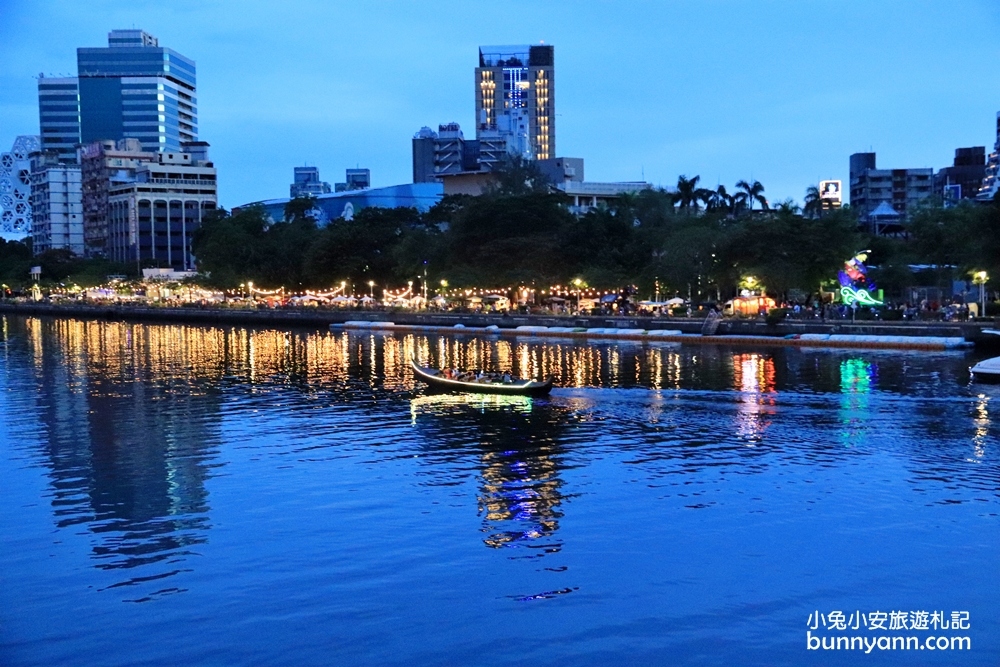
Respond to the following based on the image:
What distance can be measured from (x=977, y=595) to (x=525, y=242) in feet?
286

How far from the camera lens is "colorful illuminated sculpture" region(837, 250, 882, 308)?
8144cm

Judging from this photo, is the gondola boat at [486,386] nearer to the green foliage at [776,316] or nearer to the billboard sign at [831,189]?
the green foliage at [776,316]

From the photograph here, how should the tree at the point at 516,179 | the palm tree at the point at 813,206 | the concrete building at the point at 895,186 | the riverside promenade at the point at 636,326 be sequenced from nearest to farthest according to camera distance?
the riverside promenade at the point at 636,326 < the palm tree at the point at 813,206 < the tree at the point at 516,179 < the concrete building at the point at 895,186

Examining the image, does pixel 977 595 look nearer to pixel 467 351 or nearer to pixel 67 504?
pixel 67 504

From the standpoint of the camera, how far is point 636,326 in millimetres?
88562

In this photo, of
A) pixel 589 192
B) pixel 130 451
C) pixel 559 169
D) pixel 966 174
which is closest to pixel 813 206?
pixel 589 192

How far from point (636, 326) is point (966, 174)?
12253 centimetres

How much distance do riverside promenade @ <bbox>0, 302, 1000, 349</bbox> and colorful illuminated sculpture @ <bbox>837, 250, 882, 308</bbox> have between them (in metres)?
5.20

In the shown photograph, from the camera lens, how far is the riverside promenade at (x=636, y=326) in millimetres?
71000

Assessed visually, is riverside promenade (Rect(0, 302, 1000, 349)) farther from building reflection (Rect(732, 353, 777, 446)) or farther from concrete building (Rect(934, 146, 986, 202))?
concrete building (Rect(934, 146, 986, 202))

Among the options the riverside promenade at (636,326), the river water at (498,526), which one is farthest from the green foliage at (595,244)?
the river water at (498,526)

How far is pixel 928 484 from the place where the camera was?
96.0 ft

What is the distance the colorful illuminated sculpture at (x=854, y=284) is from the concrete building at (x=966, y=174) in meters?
105

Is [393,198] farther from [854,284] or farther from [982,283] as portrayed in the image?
[982,283]
